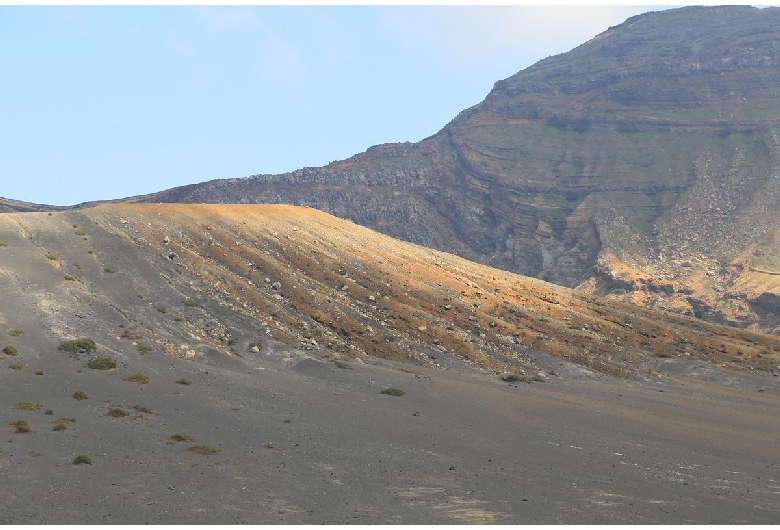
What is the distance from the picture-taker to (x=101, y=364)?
50250mm

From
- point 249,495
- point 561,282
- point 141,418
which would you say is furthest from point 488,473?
point 561,282

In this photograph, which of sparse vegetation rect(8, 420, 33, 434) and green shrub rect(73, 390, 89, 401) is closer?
sparse vegetation rect(8, 420, 33, 434)

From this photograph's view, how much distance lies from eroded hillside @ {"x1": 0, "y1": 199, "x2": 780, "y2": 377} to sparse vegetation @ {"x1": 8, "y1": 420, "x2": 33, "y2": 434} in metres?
16.9

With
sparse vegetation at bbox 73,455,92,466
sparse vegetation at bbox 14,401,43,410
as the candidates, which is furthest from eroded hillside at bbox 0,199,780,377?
sparse vegetation at bbox 73,455,92,466

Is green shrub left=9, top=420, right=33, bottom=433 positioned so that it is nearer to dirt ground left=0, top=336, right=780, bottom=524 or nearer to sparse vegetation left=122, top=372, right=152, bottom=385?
dirt ground left=0, top=336, right=780, bottom=524

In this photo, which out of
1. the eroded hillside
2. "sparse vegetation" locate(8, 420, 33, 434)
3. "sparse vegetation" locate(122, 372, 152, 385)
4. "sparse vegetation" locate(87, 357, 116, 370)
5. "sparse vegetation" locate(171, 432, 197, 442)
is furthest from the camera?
the eroded hillside

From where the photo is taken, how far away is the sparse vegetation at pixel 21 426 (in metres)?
36.6

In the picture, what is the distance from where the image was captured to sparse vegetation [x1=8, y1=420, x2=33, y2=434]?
36.6m

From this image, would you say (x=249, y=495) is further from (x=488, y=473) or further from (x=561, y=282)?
(x=561, y=282)

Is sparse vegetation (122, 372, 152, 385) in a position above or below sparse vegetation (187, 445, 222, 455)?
above

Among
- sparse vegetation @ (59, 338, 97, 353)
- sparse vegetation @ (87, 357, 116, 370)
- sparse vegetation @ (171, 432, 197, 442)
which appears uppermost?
sparse vegetation @ (59, 338, 97, 353)

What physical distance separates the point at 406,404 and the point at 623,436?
14.1 meters

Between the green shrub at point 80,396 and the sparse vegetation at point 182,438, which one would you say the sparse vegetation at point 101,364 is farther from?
the sparse vegetation at point 182,438

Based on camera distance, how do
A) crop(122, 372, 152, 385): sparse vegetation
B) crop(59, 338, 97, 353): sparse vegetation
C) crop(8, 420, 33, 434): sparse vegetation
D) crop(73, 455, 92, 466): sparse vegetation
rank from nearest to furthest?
crop(73, 455, 92, 466): sparse vegetation
crop(8, 420, 33, 434): sparse vegetation
crop(122, 372, 152, 385): sparse vegetation
crop(59, 338, 97, 353): sparse vegetation
